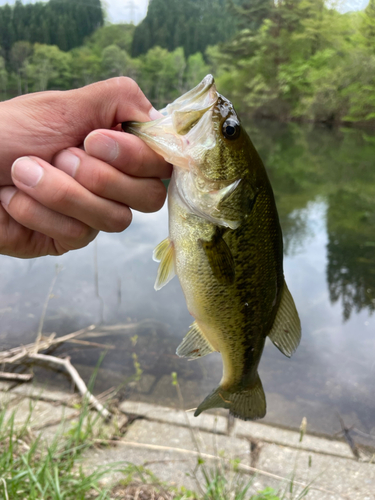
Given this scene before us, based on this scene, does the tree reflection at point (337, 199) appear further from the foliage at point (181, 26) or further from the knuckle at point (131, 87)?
the foliage at point (181, 26)

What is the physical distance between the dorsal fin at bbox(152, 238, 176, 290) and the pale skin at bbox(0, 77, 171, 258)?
0.25 m

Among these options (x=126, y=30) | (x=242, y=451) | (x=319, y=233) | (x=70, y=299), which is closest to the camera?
(x=242, y=451)

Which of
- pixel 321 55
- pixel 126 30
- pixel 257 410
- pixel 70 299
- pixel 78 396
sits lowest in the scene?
pixel 70 299

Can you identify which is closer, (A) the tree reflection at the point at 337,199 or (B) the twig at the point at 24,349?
(B) the twig at the point at 24,349

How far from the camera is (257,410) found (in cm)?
156

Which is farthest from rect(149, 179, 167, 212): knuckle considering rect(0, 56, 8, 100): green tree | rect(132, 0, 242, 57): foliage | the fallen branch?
rect(132, 0, 242, 57): foliage

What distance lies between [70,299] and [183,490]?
4.46 metres

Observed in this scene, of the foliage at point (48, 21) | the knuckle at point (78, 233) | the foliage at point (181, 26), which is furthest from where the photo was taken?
the foliage at point (181, 26)

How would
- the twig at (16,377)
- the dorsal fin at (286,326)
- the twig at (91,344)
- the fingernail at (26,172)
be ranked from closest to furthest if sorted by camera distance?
the fingernail at (26,172), the dorsal fin at (286,326), the twig at (16,377), the twig at (91,344)

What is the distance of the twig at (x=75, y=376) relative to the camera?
333cm

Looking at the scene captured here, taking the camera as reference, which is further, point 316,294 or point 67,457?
point 316,294

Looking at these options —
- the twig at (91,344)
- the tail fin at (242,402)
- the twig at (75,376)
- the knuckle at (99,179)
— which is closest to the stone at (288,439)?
the twig at (75,376)

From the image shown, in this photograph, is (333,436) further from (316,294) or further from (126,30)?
(126,30)

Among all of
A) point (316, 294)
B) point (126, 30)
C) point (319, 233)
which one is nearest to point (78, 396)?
point (316, 294)
